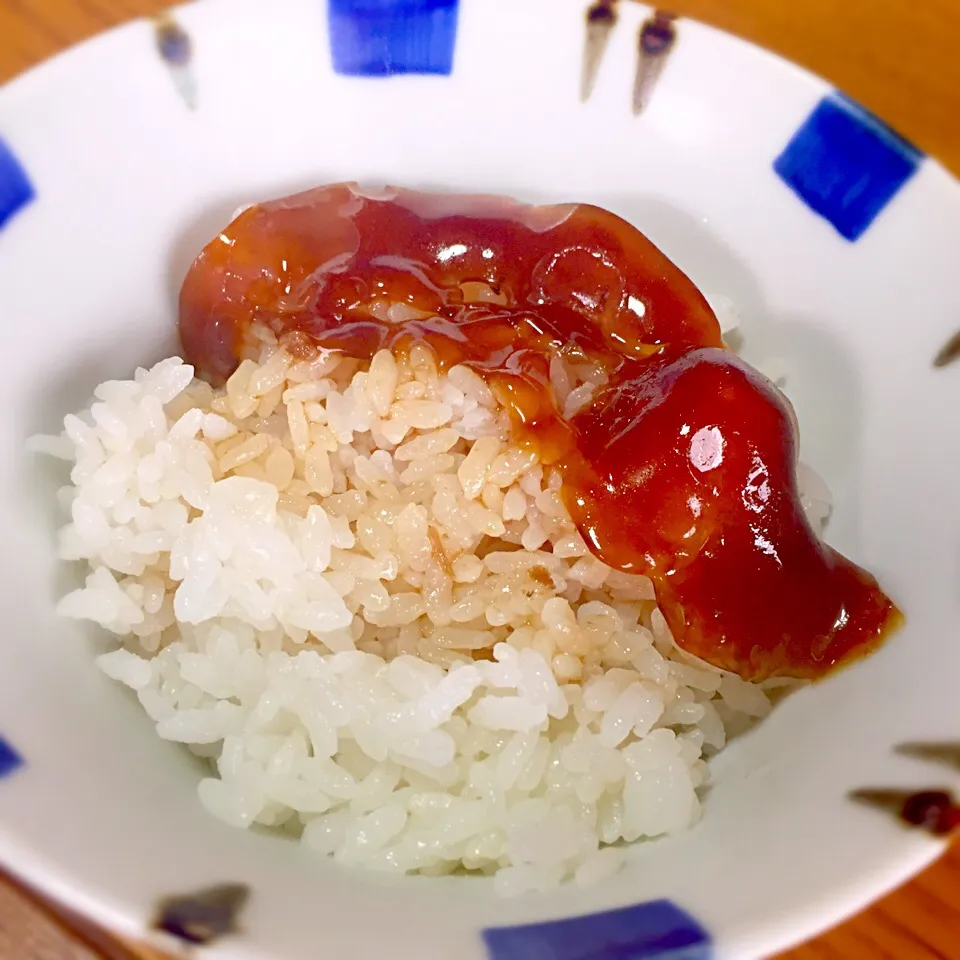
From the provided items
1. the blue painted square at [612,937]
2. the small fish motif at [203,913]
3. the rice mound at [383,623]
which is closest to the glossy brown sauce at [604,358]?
the rice mound at [383,623]

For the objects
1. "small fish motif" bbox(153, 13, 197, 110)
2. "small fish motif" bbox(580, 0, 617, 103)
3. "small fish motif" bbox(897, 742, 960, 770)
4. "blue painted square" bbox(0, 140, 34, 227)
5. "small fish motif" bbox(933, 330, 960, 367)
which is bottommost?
"blue painted square" bbox(0, 140, 34, 227)

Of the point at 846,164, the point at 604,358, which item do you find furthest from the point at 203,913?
the point at 846,164

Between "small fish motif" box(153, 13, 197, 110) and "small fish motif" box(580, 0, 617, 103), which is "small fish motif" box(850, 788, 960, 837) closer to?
"small fish motif" box(580, 0, 617, 103)

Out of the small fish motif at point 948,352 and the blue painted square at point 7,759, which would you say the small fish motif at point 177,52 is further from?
the small fish motif at point 948,352

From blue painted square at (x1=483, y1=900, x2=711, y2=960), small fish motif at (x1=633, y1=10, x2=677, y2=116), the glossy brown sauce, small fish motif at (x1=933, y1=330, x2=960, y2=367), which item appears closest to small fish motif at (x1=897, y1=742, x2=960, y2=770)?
the glossy brown sauce

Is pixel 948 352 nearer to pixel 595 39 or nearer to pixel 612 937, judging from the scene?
pixel 595 39
